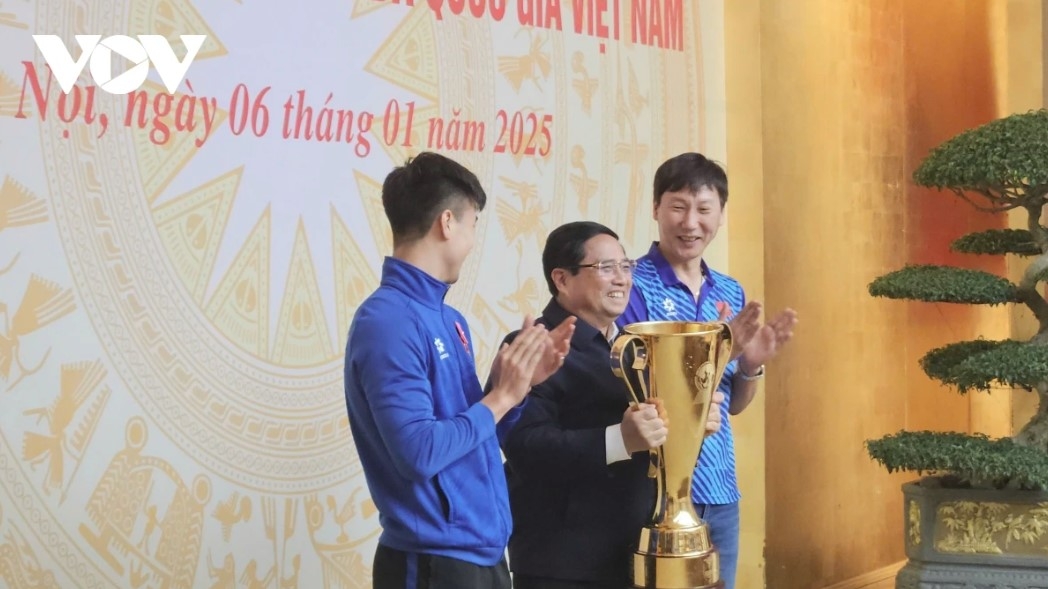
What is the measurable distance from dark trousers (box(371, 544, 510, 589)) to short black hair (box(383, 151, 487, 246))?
0.45 m

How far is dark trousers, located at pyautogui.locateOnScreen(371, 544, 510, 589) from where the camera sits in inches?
73.5

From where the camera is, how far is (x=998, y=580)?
3439 millimetres

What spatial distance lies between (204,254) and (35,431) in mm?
481

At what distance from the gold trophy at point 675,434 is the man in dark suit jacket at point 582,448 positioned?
0.04m

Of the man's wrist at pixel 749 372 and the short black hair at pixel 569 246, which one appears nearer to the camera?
the short black hair at pixel 569 246

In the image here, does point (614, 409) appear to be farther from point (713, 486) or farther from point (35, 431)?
point (35, 431)

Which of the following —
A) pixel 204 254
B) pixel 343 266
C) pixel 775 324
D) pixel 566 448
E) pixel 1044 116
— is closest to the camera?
pixel 566 448

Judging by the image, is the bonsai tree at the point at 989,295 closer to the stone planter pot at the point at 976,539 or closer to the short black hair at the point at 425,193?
the stone planter pot at the point at 976,539

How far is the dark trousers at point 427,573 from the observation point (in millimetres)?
1867

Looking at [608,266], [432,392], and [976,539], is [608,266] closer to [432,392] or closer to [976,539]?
[432,392]

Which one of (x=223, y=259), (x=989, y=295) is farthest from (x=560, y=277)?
(x=989, y=295)

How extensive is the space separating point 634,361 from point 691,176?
1.96 feet

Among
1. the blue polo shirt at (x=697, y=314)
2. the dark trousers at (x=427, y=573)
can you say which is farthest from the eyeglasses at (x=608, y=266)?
the dark trousers at (x=427, y=573)

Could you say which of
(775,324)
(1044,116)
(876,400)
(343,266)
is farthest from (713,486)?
(876,400)
